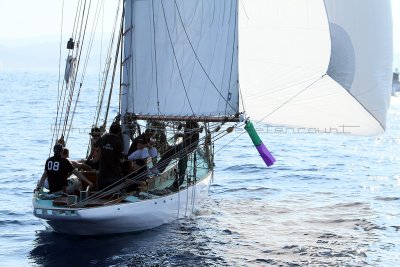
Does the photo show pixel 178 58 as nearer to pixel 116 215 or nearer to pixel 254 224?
pixel 254 224

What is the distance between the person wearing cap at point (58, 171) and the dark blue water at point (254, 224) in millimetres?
1313

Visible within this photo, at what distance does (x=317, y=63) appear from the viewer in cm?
1895

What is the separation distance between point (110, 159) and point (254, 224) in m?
5.24

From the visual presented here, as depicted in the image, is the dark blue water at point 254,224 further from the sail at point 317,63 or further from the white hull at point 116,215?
the sail at point 317,63

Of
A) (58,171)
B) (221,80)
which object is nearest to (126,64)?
(221,80)

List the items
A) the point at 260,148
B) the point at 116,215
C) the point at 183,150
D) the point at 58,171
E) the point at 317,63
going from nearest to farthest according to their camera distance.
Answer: the point at 317,63 → the point at 116,215 → the point at 58,171 → the point at 260,148 → the point at 183,150

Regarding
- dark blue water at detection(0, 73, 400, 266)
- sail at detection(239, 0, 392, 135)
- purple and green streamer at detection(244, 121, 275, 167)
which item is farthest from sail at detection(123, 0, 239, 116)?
dark blue water at detection(0, 73, 400, 266)

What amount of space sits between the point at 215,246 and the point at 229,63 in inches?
191

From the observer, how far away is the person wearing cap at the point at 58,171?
1936 cm

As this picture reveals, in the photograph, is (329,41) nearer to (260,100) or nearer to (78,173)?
(260,100)

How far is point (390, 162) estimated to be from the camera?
42531 millimetres

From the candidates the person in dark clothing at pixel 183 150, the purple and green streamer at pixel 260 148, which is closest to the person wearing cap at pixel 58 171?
the person in dark clothing at pixel 183 150

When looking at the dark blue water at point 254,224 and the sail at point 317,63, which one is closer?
the sail at point 317,63

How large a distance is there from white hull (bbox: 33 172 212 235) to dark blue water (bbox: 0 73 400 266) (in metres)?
0.29
